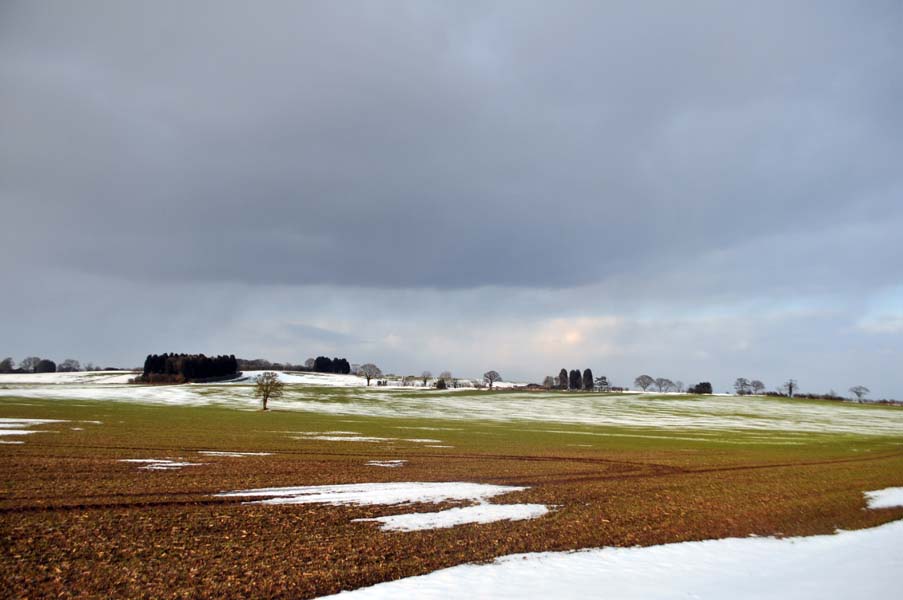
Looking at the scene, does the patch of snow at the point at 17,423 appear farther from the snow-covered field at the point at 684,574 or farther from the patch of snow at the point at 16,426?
the snow-covered field at the point at 684,574

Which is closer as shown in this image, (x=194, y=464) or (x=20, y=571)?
(x=20, y=571)

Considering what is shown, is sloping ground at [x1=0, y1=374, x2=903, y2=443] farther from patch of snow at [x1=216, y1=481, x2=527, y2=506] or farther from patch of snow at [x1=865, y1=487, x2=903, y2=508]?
patch of snow at [x1=216, y1=481, x2=527, y2=506]

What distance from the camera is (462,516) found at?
59.2 feet

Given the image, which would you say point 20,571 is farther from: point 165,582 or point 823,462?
point 823,462

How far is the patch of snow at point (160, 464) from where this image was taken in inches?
1008

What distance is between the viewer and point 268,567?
12.4 m

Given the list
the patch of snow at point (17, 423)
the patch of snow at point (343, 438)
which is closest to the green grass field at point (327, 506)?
the patch of snow at point (343, 438)

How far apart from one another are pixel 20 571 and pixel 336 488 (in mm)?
11679

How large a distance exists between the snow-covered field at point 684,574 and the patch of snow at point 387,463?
16.2m

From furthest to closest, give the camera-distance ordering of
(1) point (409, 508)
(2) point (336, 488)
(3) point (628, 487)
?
(3) point (628, 487) < (2) point (336, 488) < (1) point (409, 508)

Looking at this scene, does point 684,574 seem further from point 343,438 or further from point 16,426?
point 16,426

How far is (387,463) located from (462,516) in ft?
43.1

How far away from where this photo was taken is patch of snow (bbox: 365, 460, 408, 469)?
96.0ft

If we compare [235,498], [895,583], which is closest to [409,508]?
[235,498]
